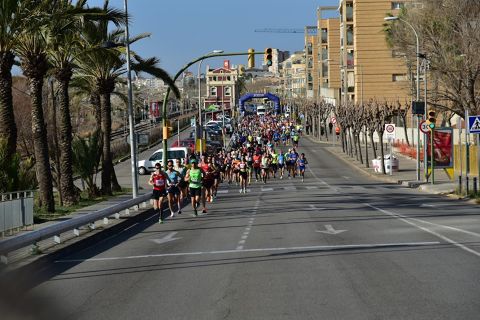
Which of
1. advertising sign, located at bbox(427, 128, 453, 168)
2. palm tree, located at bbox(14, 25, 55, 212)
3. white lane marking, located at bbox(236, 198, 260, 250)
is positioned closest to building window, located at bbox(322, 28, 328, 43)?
advertising sign, located at bbox(427, 128, 453, 168)

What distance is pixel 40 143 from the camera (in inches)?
1117

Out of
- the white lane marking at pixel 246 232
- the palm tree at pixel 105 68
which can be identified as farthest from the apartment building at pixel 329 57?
the white lane marking at pixel 246 232

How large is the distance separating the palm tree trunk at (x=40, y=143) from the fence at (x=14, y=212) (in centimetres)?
623

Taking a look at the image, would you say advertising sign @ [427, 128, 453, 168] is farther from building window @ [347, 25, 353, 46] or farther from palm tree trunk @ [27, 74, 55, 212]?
building window @ [347, 25, 353, 46]

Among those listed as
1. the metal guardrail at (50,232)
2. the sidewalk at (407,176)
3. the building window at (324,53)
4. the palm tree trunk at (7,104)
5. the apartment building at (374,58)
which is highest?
the building window at (324,53)

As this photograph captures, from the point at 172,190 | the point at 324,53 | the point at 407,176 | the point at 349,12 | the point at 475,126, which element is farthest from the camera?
the point at 324,53

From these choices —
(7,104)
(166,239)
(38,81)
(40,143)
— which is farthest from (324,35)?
(166,239)

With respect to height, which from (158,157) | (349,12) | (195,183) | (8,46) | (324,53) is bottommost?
(195,183)

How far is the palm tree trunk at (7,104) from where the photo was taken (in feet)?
82.4

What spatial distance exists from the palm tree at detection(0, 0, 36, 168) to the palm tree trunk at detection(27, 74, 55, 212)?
1.92 metres

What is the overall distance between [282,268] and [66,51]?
20.4m

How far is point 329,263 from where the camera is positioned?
1412cm

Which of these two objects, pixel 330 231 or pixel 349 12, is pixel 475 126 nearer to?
pixel 330 231

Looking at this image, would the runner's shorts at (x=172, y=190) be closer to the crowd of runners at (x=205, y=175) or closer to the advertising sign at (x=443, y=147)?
the crowd of runners at (x=205, y=175)
